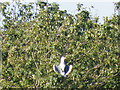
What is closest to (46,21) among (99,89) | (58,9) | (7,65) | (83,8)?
(58,9)

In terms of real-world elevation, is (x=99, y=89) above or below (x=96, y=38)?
Result: below

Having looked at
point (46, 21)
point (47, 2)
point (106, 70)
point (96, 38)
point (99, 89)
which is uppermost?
point (47, 2)

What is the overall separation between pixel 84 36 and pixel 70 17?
1.63 feet

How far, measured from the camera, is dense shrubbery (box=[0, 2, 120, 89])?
19.1 feet

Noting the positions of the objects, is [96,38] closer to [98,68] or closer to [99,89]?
[98,68]

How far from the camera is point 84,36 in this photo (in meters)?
5.82

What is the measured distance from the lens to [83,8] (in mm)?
5891

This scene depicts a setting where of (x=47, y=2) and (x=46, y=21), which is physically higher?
(x=47, y=2)

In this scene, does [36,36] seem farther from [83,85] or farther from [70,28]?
[83,85]

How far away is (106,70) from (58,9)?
1655 millimetres

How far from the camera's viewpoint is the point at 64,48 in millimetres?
5852

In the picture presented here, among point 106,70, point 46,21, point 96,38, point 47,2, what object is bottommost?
point 106,70

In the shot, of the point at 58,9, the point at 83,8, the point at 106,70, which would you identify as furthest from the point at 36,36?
the point at 106,70

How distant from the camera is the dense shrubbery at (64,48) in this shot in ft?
19.1
